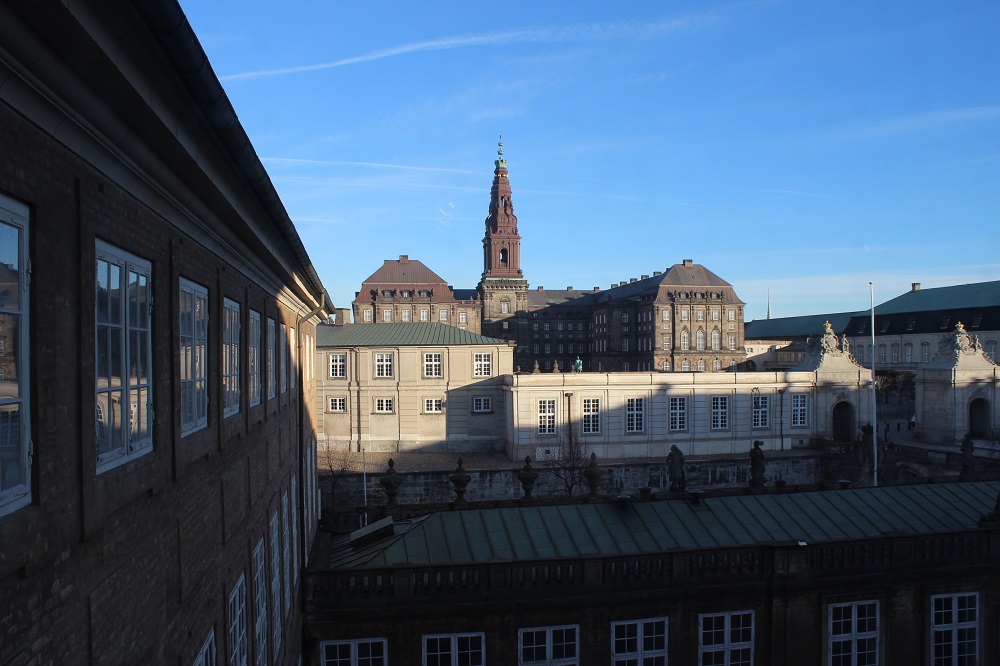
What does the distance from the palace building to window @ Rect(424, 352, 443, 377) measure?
3781 cm

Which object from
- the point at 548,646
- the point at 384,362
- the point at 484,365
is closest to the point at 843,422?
the point at 484,365

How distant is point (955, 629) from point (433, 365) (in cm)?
3120

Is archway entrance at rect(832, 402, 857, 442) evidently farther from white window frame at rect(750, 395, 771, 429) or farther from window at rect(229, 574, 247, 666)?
window at rect(229, 574, 247, 666)

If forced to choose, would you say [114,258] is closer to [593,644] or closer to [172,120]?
[172,120]

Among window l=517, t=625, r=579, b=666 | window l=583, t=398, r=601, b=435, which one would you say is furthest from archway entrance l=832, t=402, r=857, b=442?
window l=517, t=625, r=579, b=666

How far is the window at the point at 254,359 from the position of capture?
9.50 metres

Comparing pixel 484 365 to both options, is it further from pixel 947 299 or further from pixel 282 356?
pixel 947 299

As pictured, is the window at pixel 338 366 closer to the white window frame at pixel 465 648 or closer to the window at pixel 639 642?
the white window frame at pixel 465 648

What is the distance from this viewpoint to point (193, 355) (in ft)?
20.4

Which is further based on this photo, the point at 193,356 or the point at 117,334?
the point at 193,356

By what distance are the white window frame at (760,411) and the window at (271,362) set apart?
116 feet

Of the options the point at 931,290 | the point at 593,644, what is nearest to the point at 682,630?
the point at 593,644

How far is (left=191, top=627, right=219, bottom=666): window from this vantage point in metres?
5.88

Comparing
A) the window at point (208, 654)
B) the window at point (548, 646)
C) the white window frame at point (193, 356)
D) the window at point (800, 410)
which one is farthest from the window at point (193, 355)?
the window at point (800, 410)
